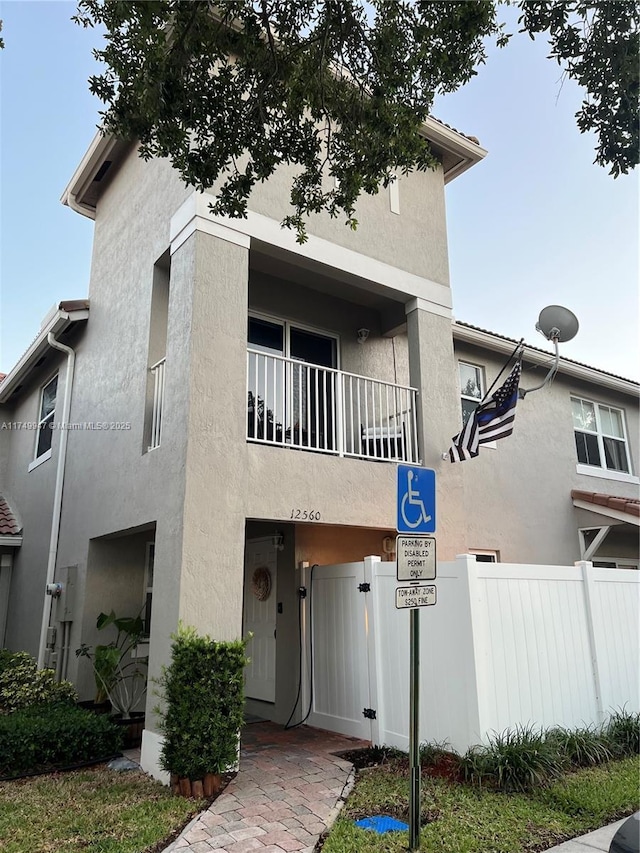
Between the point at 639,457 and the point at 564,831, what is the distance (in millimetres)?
11816

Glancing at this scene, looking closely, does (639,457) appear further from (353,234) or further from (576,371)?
(353,234)

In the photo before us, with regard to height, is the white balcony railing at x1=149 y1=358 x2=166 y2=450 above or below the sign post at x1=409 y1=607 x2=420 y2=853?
above

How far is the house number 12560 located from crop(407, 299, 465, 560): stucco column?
2041 mm

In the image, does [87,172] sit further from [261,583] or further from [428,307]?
[261,583]

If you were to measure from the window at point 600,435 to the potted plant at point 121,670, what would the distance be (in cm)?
1019

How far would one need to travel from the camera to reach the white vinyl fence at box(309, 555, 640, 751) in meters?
6.79

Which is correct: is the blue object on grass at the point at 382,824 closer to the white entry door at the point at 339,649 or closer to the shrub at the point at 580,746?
the shrub at the point at 580,746

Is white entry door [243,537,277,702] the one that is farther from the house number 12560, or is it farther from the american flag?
the american flag

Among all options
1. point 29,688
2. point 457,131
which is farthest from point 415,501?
point 457,131

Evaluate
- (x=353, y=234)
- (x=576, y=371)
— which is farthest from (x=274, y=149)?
(x=576, y=371)

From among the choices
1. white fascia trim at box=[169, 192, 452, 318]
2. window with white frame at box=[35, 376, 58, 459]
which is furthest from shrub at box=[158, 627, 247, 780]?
window with white frame at box=[35, 376, 58, 459]

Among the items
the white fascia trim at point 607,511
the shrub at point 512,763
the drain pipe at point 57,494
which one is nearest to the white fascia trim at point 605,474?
the white fascia trim at point 607,511

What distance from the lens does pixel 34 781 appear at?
6.71 m

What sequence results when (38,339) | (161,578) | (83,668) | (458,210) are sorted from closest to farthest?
(161,578) → (83,668) → (458,210) → (38,339)
